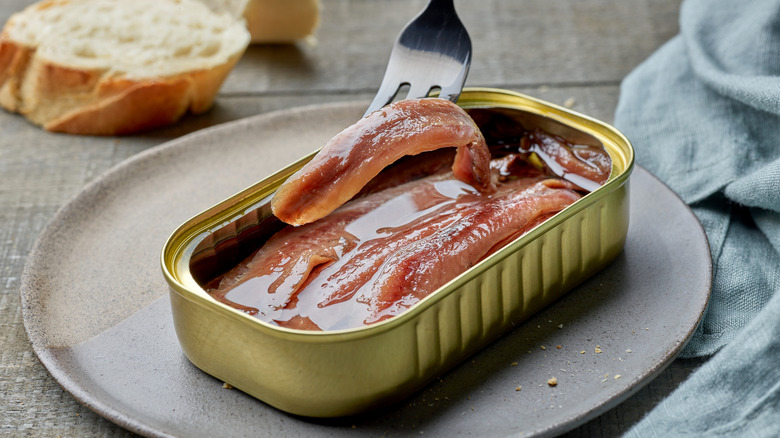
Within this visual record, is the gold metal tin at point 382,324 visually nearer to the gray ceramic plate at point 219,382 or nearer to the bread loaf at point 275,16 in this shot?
the gray ceramic plate at point 219,382

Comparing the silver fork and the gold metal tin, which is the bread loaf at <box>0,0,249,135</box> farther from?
the gold metal tin

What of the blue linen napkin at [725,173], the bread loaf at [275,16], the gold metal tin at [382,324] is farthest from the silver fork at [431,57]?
the bread loaf at [275,16]

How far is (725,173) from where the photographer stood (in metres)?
2.17

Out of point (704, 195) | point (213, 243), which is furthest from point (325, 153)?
point (704, 195)

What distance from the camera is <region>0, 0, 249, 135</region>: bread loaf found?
266cm

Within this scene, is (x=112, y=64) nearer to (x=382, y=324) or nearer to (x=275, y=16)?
(x=275, y=16)

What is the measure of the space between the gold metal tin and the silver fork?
0.41 meters

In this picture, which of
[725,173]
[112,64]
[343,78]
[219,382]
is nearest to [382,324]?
A: [219,382]

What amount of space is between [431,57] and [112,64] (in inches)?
42.9

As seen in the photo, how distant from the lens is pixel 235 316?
1.38 meters

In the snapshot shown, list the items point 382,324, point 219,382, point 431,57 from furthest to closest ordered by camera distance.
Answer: point 431,57, point 219,382, point 382,324

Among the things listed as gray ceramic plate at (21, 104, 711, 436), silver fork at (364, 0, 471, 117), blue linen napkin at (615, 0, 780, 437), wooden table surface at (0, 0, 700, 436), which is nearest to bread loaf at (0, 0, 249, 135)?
wooden table surface at (0, 0, 700, 436)

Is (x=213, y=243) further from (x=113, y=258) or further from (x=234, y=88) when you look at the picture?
(x=234, y=88)

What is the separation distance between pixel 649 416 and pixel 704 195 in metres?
0.87
